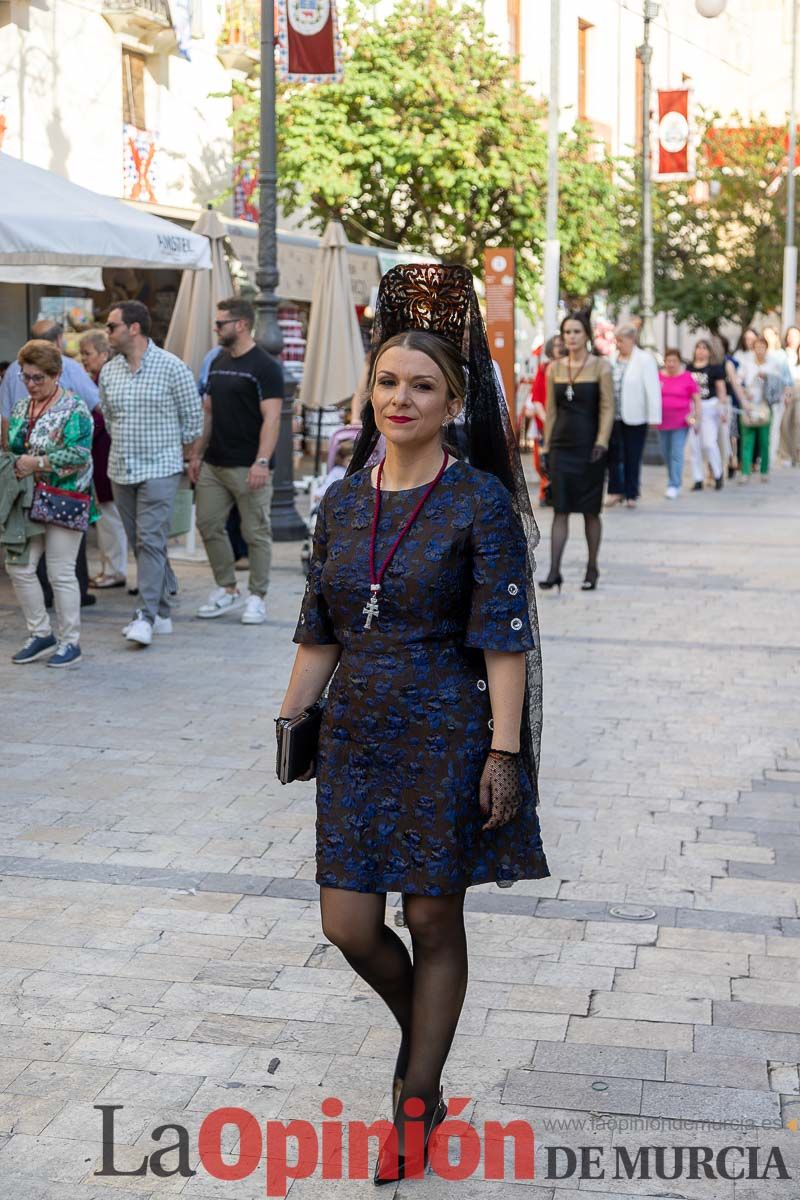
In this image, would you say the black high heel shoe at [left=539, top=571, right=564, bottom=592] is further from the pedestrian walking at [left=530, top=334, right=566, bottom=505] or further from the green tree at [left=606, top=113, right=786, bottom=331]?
the green tree at [left=606, top=113, right=786, bottom=331]

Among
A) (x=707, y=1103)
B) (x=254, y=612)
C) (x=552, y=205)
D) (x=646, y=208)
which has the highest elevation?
(x=646, y=208)

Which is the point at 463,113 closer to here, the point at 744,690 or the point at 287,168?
the point at 287,168

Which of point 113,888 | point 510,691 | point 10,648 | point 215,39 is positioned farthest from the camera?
point 215,39

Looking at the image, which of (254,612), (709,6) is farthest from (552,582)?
(709,6)

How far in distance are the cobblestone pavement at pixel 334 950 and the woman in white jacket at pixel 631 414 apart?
9.01m

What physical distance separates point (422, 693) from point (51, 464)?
5.78 meters

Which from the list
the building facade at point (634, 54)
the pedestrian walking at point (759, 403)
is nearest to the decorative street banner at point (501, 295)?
the pedestrian walking at point (759, 403)

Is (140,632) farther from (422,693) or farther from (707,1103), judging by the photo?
(422,693)

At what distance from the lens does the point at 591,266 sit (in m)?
28.3

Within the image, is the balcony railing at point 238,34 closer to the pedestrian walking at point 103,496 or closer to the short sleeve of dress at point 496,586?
the pedestrian walking at point 103,496

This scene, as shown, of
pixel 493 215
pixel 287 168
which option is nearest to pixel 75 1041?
pixel 287 168

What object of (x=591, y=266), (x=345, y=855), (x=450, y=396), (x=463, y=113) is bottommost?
(x=345, y=855)

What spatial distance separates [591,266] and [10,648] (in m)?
Result: 20.0

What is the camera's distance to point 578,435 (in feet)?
39.3
